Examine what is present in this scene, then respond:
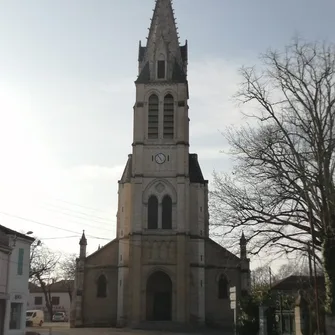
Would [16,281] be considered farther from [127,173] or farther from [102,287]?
[127,173]

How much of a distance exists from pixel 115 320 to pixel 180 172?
14118 mm


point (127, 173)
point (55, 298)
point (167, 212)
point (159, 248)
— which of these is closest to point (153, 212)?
point (167, 212)

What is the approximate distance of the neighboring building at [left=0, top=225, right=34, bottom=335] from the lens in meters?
32.7

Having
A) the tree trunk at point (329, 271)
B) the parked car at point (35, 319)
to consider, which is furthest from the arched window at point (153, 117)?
the tree trunk at point (329, 271)

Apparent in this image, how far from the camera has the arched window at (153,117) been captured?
49.7 metres

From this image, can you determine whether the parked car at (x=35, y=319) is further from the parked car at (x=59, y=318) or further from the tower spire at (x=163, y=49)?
the tower spire at (x=163, y=49)

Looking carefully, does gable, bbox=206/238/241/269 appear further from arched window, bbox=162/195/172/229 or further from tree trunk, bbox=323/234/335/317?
tree trunk, bbox=323/234/335/317

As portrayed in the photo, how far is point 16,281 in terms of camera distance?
111ft

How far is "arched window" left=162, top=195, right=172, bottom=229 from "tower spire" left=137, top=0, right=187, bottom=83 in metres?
11.7

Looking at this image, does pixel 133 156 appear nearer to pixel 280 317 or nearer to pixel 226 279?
pixel 226 279

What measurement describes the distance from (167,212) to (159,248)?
331 cm

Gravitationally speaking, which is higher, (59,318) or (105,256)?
(105,256)

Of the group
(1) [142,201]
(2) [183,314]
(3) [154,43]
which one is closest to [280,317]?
(2) [183,314]

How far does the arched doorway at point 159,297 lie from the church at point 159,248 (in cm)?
9
